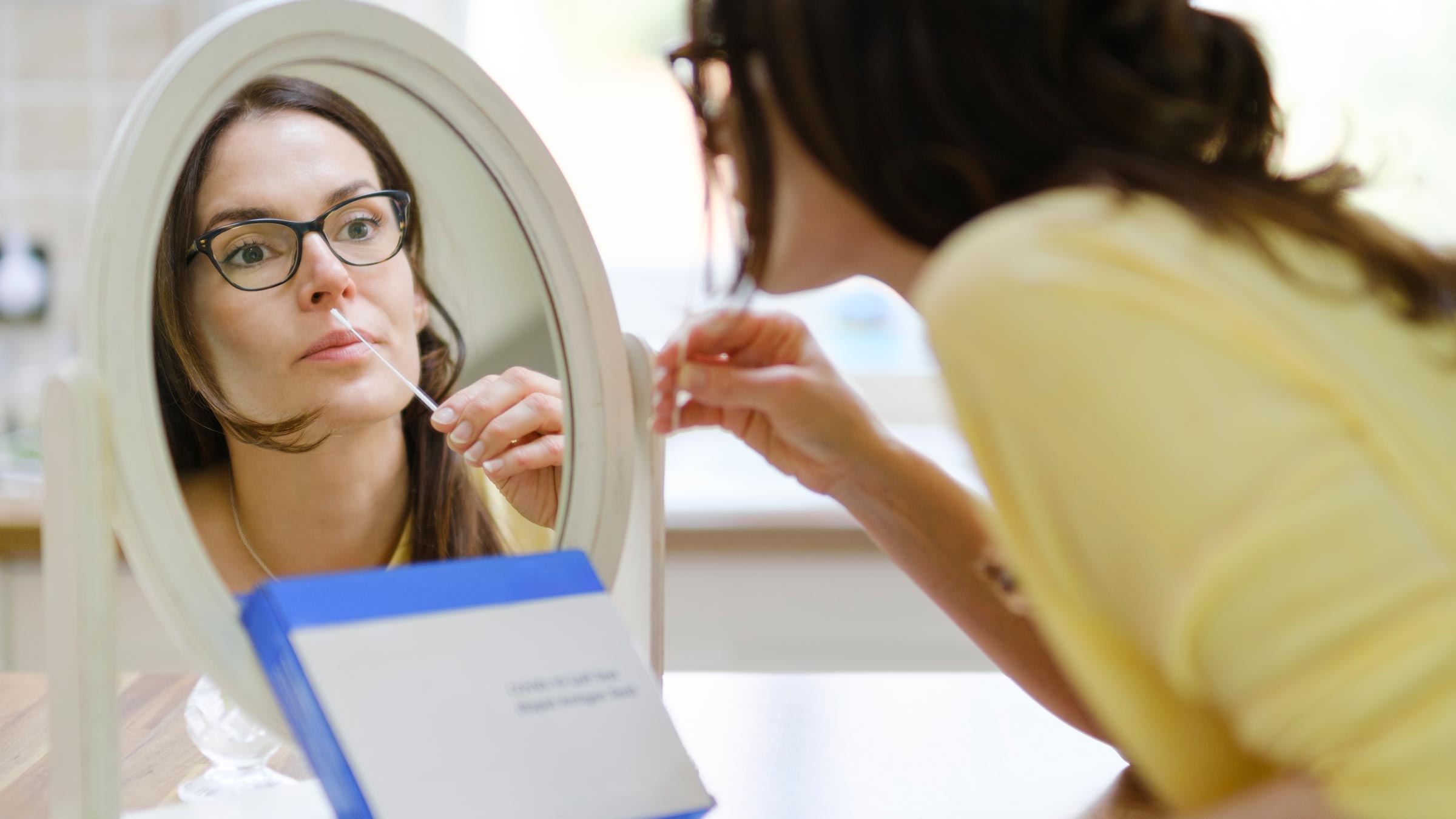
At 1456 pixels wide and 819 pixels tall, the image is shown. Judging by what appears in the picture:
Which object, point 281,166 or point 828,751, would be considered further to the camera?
point 828,751

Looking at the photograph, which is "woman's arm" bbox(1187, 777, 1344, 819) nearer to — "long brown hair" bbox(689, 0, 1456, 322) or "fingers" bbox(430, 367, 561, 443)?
"long brown hair" bbox(689, 0, 1456, 322)

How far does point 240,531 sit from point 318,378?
9cm

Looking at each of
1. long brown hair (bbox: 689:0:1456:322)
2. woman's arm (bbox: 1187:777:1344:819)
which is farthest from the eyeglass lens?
woman's arm (bbox: 1187:777:1344:819)

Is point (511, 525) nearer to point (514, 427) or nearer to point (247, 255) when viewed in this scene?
point (514, 427)

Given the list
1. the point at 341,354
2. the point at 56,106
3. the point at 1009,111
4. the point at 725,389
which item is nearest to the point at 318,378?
the point at 341,354

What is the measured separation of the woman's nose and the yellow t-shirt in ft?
1.15

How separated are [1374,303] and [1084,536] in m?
0.15

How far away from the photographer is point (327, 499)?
26.1 inches

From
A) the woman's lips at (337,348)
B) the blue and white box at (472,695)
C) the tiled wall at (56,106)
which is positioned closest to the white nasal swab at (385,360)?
Result: the woman's lips at (337,348)

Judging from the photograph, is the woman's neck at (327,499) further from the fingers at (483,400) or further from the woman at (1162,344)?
the woman at (1162,344)

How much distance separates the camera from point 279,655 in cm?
56

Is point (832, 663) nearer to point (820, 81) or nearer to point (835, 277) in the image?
point (835, 277)

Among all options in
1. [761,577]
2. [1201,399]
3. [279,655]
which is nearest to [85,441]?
[279,655]

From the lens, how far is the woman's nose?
2.12 feet
